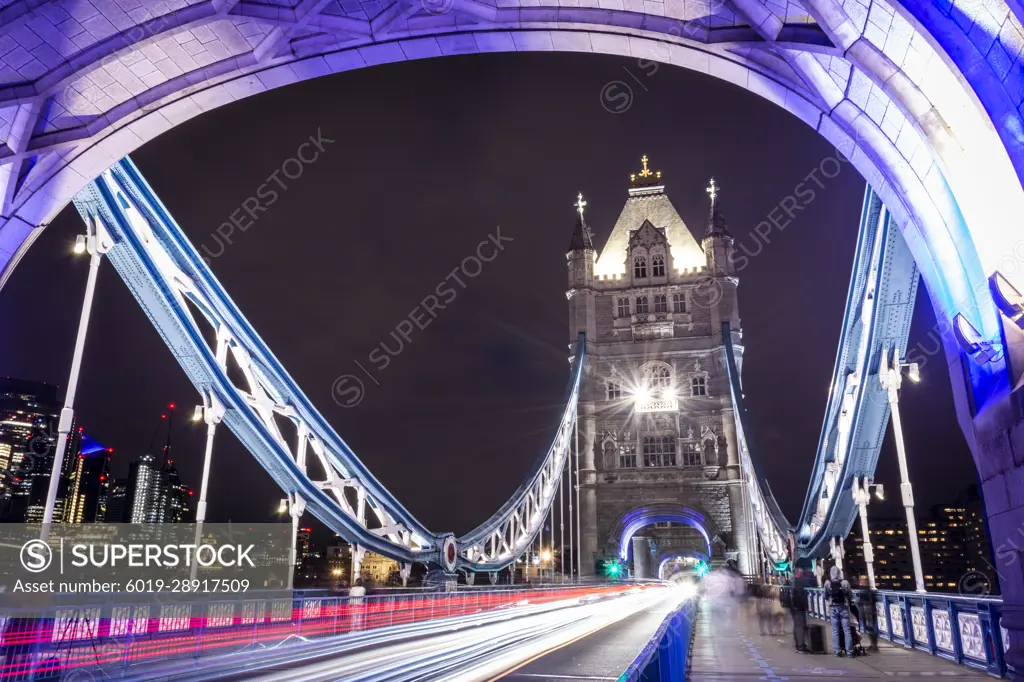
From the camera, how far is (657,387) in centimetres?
4662

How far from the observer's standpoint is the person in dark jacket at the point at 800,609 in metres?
10.1

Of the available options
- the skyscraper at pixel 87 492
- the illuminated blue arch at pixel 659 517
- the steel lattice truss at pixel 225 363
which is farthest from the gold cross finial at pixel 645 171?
the skyscraper at pixel 87 492

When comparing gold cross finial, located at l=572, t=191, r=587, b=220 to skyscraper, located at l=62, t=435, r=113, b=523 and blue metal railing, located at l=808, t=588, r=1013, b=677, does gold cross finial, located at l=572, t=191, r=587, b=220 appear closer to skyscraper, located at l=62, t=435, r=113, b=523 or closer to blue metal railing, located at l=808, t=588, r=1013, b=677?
blue metal railing, located at l=808, t=588, r=1013, b=677

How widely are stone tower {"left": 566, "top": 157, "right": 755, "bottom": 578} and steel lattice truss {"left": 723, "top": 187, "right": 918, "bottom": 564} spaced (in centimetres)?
1386

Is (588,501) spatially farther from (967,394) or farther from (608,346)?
(967,394)

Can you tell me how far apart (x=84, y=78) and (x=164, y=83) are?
2.94 feet

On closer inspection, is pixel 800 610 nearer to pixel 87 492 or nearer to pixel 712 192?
pixel 712 192

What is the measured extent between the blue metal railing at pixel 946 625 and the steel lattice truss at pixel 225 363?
13049 millimetres

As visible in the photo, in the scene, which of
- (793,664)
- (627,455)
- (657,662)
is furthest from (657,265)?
(657,662)

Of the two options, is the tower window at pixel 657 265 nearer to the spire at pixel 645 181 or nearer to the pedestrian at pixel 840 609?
the spire at pixel 645 181

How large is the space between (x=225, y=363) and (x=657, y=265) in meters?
37.4

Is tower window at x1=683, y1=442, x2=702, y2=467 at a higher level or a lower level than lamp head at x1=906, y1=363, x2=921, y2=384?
higher

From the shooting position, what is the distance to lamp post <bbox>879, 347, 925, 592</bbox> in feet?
40.4

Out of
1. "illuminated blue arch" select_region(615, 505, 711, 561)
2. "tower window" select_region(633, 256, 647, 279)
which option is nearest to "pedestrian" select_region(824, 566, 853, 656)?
"illuminated blue arch" select_region(615, 505, 711, 561)
